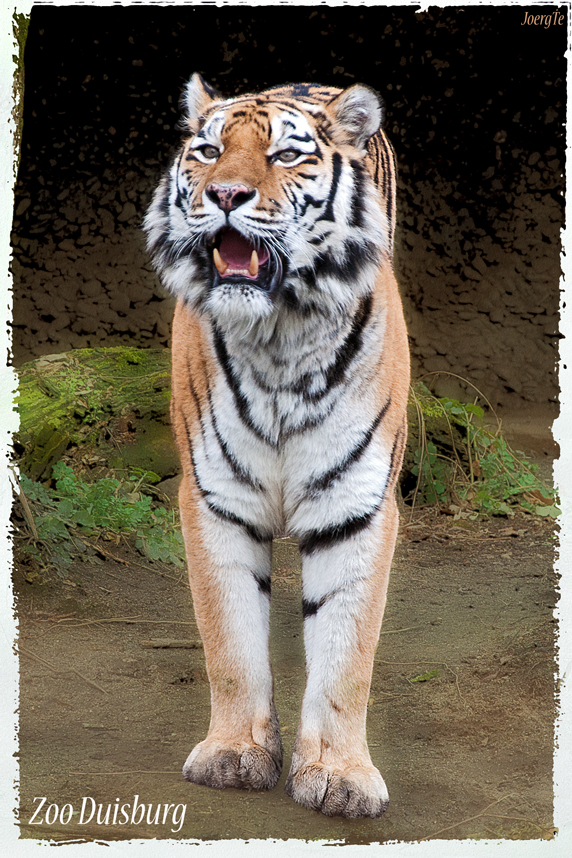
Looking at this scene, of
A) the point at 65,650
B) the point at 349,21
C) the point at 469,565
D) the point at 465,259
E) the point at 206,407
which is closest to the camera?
the point at 206,407

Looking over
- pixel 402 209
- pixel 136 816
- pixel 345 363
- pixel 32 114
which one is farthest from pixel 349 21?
pixel 136 816

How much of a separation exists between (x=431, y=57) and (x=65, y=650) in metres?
3.59

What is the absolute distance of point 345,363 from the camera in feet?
6.24

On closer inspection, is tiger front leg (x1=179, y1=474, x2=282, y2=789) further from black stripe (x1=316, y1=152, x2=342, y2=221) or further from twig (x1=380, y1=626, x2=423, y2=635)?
twig (x1=380, y1=626, x2=423, y2=635)

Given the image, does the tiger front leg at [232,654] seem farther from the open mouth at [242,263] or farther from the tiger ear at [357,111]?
the tiger ear at [357,111]

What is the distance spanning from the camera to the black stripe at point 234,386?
1908 mm

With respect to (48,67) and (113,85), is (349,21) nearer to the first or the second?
(113,85)

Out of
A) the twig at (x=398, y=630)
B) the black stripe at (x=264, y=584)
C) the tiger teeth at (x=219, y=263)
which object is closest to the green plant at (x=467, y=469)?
the twig at (x=398, y=630)

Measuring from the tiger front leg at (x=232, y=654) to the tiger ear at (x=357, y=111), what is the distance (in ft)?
2.95

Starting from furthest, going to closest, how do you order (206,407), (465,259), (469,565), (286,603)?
1. (465,259)
2. (469,565)
3. (286,603)
4. (206,407)

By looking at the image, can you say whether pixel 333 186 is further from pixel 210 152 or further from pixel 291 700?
pixel 291 700

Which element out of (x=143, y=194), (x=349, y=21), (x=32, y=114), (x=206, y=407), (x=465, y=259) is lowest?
(x=206, y=407)

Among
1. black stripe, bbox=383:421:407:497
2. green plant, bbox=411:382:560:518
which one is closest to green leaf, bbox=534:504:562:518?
green plant, bbox=411:382:560:518

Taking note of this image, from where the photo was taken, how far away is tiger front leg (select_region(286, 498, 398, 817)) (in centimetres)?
187
